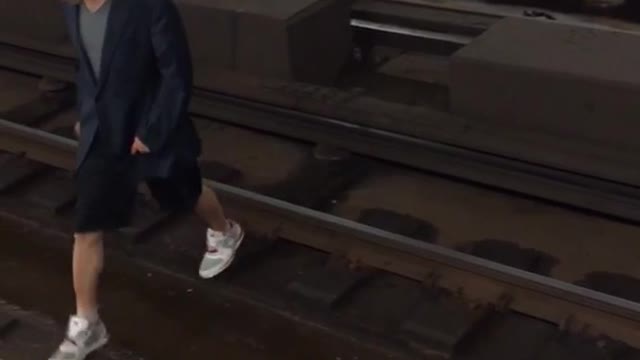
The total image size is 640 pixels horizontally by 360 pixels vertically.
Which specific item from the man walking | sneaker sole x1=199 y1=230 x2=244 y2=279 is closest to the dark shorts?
the man walking

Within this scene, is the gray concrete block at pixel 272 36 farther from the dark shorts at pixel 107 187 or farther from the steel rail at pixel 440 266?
the dark shorts at pixel 107 187

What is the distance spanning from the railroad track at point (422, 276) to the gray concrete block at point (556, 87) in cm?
89

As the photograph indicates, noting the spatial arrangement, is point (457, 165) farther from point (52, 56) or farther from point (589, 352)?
point (52, 56)

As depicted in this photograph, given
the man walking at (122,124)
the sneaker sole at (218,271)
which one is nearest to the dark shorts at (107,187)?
the man walking at (122,124)

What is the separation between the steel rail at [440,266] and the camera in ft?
14.6

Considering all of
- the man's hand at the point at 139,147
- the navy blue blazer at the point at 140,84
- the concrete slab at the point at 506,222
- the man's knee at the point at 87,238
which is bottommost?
→ the concrete slab at the point at 506,222

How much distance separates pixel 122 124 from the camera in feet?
14.1

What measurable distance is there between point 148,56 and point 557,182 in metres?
2.08

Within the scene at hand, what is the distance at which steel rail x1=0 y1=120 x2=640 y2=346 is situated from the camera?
446 centimetres

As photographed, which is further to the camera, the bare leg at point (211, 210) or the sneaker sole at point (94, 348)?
the bare leg at point (211, 210)

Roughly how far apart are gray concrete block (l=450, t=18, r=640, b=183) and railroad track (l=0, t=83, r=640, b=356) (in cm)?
89

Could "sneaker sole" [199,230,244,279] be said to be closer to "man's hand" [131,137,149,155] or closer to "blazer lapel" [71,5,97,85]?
"man's hand" [131,137,149,155]

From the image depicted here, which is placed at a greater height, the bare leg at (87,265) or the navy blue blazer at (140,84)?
the navy blue blazer at (140,84)

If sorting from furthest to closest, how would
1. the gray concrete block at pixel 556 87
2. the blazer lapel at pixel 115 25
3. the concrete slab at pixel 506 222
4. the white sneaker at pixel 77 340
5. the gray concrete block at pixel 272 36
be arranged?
the gray concrete block at pixel 272 36, the gray concrete block at pixel 556 87, the concrete slab at pixel 506 222, the white sneaker at pixel 77 340, the blazer lapel at pixel 115 25
